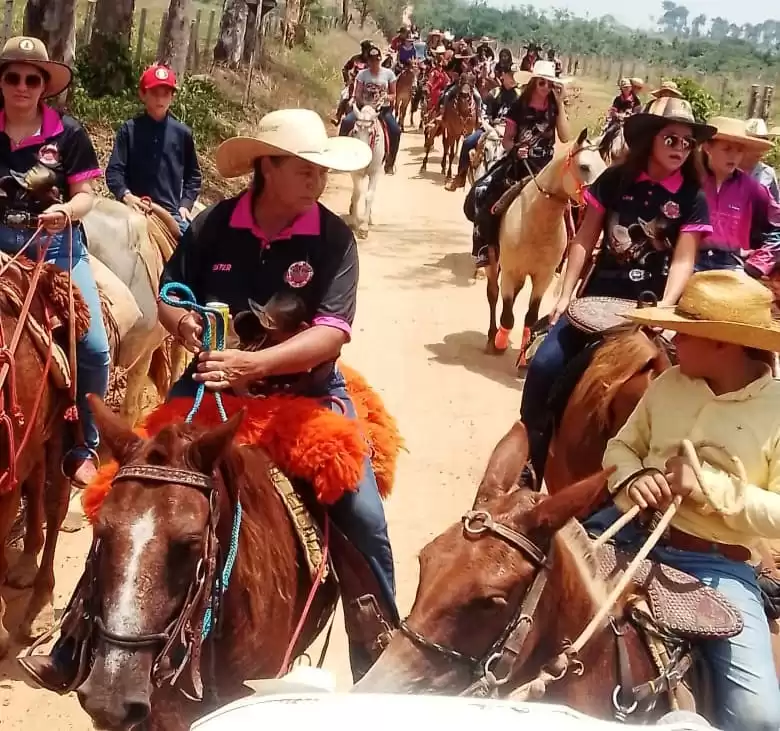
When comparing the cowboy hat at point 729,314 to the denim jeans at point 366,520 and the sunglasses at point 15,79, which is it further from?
the sunglasses at point 15,79

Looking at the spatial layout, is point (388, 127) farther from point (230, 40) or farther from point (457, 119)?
A: point (230, 40)

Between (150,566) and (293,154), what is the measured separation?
169 cm

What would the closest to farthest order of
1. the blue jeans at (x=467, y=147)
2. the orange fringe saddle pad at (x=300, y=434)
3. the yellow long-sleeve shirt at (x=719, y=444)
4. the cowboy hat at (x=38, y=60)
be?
the yellow long-sleeve shirt at (x=719, y=444), the orange fringe saddle pad at (x=300, y=434), the cowboy hat at (x=38, y=60), the blue jeans at (x=467, y=147)

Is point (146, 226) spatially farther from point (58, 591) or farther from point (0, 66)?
point (58, 591)

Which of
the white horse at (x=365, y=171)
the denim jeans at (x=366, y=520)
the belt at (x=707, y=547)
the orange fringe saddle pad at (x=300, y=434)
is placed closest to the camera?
the belt at (x=707, y=547)

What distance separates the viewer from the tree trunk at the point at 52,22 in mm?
10664

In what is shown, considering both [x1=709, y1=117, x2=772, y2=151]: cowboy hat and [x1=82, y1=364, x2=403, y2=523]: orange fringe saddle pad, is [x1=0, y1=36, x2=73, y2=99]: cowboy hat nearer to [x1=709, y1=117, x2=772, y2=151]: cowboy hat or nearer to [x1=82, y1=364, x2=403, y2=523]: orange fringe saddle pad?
[x1=82, y1=364, x2=403, y2=523]: orange fringe saddle pad

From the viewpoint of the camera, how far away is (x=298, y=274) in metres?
3.62

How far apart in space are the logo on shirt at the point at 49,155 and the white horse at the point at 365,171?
9170 millimetres

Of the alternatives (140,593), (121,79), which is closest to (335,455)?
(140,593)

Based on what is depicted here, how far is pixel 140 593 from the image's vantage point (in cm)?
252

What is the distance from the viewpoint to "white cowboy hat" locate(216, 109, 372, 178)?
11.4 ft

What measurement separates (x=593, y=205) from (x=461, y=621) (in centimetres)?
342

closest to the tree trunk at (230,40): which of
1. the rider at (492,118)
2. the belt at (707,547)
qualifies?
the rider at (492,118)
